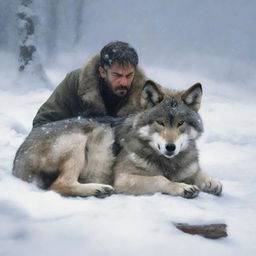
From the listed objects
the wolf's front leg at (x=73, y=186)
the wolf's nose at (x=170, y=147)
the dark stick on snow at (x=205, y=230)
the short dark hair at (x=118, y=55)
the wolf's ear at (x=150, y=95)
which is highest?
the short dark hair at (x=118, y=55)

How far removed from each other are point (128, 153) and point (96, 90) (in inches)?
38.3

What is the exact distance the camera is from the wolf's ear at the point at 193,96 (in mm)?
4246

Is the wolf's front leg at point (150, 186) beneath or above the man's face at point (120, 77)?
beneath

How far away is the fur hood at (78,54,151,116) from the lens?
16.1 feet

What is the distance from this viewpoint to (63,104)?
5.45 metres

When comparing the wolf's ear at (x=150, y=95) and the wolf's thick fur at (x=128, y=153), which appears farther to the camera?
the wolf's ear at (x=150, y=95)

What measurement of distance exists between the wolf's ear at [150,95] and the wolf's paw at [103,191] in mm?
948

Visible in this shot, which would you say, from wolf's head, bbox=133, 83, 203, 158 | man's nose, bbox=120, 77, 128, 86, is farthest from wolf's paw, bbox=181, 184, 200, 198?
man's nose, bbox=120, 77, 128, 86

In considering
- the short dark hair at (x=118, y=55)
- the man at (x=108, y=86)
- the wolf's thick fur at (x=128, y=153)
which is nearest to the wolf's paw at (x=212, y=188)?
the wolf's thick fur at (x=128, y=153)

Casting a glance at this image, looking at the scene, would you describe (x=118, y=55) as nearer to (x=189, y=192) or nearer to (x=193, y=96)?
(x=193, y=96)

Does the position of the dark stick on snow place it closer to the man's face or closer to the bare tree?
the man's face

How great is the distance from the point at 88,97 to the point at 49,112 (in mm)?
716

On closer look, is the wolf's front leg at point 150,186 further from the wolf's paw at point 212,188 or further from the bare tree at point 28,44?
the bare tree at point 28,44

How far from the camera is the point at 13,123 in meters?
10.1
